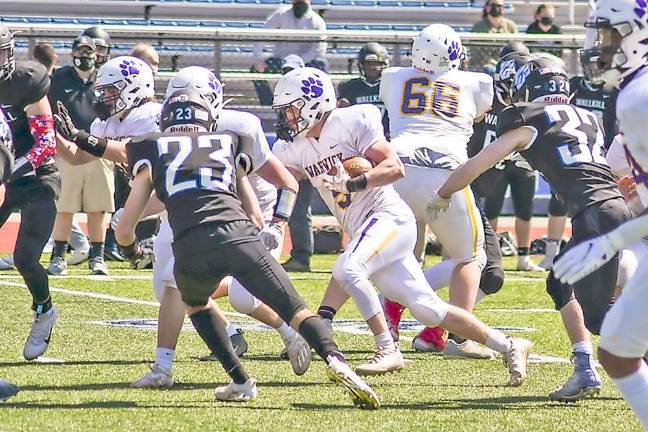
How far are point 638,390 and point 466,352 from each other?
3.13m

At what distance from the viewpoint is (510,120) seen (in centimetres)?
633

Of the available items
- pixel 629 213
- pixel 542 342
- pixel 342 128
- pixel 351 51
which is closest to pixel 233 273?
pixel 342 128

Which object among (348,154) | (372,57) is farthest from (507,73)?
(372,57)

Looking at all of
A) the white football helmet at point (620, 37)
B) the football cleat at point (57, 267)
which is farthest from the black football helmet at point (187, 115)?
the football cleat at point (57, 267)

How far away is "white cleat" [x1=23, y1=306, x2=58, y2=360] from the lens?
7.31 m

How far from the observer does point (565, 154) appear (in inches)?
250

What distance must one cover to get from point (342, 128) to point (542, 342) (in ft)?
7.35

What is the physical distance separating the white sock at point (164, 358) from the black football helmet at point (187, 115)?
42.5 inches

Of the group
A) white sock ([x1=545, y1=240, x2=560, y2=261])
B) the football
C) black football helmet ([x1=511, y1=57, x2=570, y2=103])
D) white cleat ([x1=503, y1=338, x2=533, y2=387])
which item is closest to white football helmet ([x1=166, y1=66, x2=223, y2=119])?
the football

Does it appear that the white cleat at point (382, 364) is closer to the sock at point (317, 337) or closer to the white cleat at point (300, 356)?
the white cleat at point (300, 356)

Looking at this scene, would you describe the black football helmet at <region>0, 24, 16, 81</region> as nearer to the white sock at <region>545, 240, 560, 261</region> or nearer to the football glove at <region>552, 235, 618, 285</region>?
the football glove at <region>552, 235, 618, 285</region>

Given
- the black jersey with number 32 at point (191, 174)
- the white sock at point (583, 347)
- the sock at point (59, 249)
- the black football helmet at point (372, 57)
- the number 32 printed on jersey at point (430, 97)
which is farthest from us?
the black football helmet at point (372, 57)

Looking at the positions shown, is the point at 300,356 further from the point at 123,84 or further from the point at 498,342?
the point at 123,84

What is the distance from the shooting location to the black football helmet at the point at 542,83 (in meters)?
6.62
